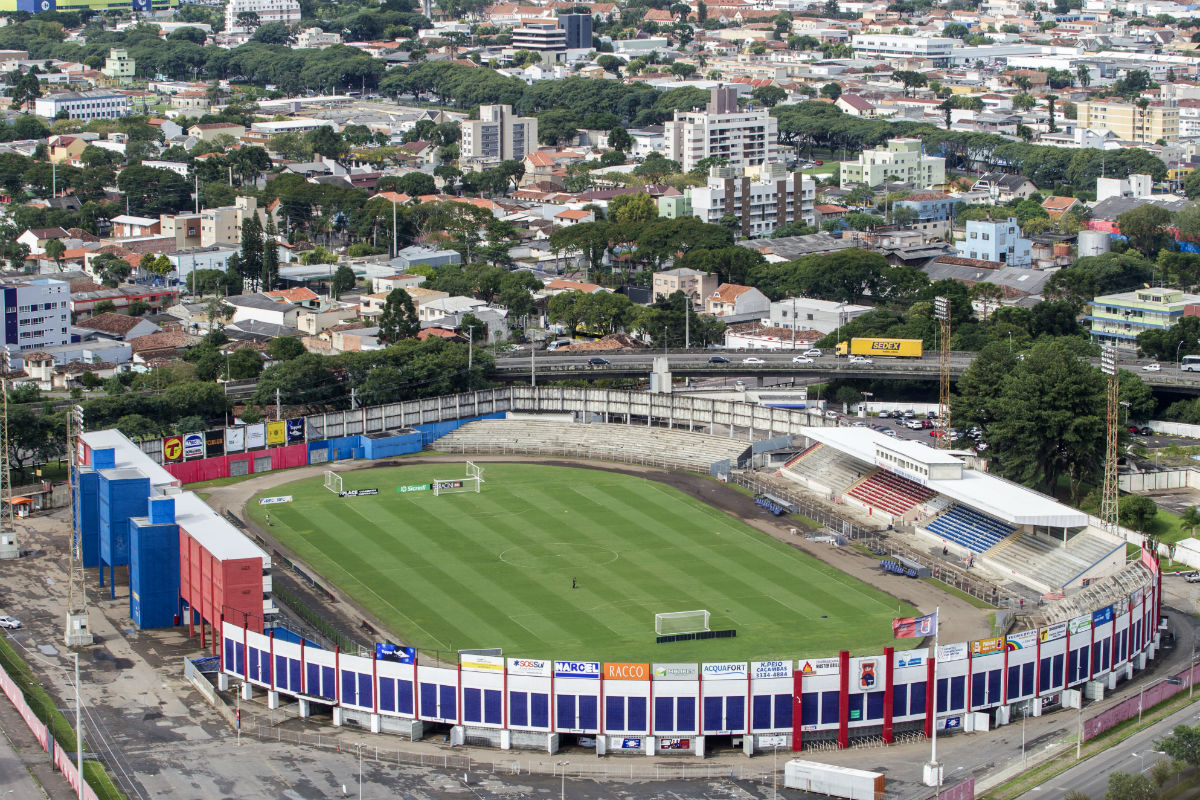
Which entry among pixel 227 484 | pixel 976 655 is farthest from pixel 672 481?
pixel 976 655

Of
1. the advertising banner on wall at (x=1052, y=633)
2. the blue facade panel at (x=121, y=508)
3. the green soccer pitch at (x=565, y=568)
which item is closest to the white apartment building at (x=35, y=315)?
the green soccer pitch at (x=565, y=568)

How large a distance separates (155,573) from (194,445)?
22593 millimetres

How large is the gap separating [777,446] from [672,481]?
7346 mm

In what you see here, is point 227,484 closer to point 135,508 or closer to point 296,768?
point 135,508

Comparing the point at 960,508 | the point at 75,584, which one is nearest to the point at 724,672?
the point at 960,508

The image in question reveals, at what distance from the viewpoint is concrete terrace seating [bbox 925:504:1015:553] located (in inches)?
3250

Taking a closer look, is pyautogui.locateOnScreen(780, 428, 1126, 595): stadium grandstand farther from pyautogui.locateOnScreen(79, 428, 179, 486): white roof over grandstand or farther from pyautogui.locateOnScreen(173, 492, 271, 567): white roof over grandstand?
pyautogui.locateOnScreen(79, 428, 179, 486): white roof over grandstand

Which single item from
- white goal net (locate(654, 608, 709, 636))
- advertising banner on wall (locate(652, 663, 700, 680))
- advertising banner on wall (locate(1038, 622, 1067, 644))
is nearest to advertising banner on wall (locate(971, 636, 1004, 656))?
advertising banner on wall (locate(1038, 622, 1067, 644))

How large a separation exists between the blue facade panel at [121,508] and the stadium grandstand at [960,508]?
1378 inches

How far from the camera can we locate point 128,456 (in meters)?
85.6

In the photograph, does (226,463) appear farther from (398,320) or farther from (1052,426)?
(1052,426)

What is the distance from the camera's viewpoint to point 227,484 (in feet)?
A: 320

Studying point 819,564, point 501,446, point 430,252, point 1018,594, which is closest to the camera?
point 1018,594

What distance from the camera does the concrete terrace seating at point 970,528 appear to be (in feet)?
271
